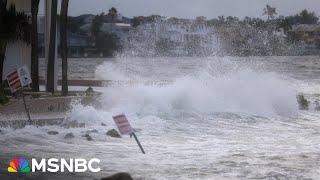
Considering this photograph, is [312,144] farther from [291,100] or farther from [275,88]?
[275,88]

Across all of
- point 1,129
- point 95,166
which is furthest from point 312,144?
point 1,129

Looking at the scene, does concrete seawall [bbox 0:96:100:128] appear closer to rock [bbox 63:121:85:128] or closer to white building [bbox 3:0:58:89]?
rock [bbox 63:121:85:128]

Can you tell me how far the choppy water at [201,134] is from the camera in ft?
46.2

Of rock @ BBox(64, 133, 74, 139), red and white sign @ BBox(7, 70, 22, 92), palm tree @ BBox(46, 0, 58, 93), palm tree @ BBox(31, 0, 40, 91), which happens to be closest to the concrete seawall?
red and white sign @ BBox(7, 70, 22, 92)

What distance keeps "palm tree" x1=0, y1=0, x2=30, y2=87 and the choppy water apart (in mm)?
4163

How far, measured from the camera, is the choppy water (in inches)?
554

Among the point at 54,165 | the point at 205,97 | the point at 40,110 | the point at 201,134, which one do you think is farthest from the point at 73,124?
the point at 205,97

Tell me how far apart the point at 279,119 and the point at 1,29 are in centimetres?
1083

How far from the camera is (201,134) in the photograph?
20.3 metres

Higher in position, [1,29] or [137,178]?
[1,29]

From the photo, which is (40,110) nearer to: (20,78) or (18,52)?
(20,78)

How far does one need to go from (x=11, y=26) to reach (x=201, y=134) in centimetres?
1018

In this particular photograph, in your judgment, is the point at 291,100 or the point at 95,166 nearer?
the point at 95,166

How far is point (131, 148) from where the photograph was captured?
54.4 feet
